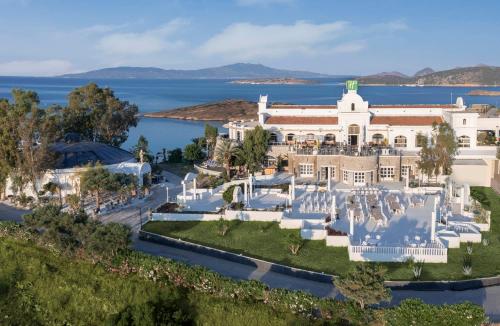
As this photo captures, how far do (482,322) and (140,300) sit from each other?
1116cm

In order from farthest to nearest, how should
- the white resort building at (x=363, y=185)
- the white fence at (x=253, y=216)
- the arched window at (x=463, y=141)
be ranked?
the arched window at (x=463, y=141)
the white fence at (x=253, y=216)
the white resort building at (x=363, y=185)

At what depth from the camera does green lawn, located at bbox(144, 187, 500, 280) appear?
1978 cm

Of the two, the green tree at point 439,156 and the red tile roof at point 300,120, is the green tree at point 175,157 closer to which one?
the red tile roof at point 300,120

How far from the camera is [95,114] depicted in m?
45.4

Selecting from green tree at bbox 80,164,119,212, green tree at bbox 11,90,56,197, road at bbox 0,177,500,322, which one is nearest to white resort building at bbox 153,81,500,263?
road at bbox 0,177,500,322

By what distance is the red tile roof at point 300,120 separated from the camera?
41.8m

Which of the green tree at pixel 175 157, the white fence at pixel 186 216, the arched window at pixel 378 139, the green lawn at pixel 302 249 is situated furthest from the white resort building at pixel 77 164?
the arched window at pixel 378 139

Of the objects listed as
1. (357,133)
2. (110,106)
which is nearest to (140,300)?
(357,133)

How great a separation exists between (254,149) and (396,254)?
58.1 ft

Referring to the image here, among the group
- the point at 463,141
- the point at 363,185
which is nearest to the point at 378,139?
the point at 463,141

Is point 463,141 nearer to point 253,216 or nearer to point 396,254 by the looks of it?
point 253,216

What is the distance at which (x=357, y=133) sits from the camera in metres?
41.1

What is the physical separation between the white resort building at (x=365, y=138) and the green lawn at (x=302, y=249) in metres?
8.49

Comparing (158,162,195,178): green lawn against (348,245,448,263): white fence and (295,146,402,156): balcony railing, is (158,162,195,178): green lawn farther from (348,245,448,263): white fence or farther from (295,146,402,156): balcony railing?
(348,245,448,263): white fence
